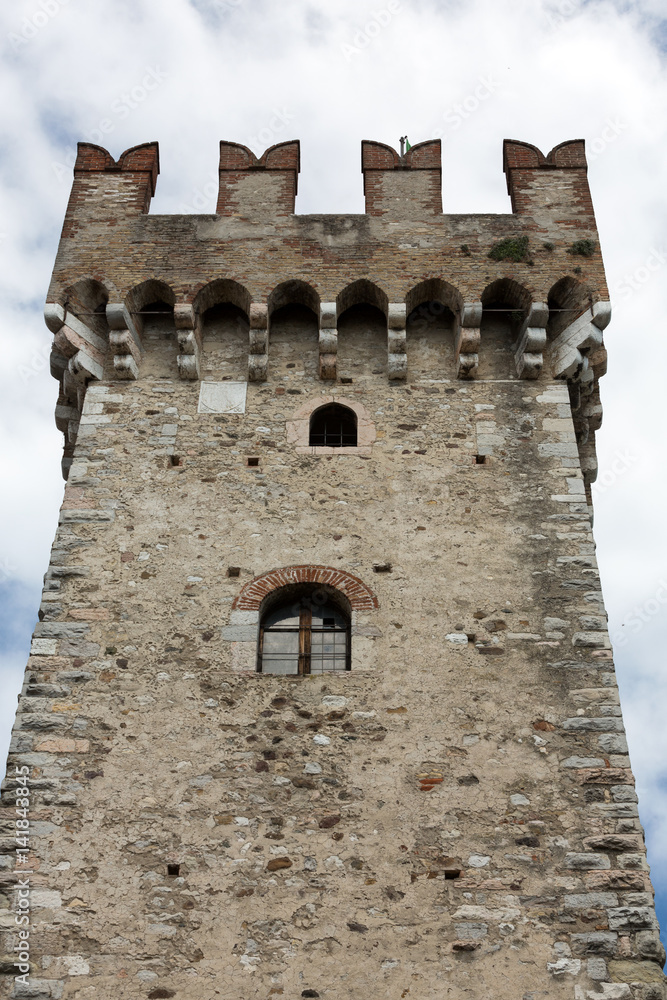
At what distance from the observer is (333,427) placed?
11039 millimetres

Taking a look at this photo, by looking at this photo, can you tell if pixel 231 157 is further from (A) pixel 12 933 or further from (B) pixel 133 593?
(A) pixel 12 933

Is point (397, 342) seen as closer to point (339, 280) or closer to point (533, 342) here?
point (339, 280)

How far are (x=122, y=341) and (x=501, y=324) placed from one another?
4.09m

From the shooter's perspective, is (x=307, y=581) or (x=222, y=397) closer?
(x=307, y=581)

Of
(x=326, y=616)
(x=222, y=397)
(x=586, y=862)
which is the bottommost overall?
(x=586, y=862)

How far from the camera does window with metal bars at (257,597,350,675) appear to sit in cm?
923

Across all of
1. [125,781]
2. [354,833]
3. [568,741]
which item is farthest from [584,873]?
[125,781]

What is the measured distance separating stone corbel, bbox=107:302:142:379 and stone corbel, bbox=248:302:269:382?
1.23 m

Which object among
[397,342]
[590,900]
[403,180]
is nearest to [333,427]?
[397,342]

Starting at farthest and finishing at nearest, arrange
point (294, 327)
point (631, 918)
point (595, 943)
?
point (294, 327) → point (631, 918) → point (595, 943)

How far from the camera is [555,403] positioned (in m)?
10.9

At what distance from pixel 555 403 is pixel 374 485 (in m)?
2.17

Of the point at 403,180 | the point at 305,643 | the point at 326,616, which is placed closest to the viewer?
the point at 305,643

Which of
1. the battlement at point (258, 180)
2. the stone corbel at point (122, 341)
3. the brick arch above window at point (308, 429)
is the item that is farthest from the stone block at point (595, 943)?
the battlement at point (258, 180)
